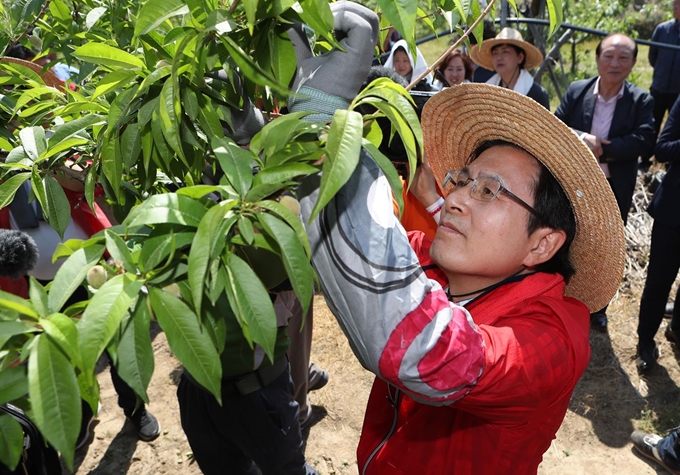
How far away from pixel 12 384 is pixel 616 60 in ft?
13.4

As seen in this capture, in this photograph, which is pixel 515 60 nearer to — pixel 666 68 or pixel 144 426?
pixel 666 68

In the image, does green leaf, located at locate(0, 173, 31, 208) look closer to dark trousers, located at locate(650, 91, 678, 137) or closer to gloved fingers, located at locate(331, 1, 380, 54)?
gloved fingers, located at locate(331, 1, 380, 54)

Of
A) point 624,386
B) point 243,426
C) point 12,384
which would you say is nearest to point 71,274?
point 12,384

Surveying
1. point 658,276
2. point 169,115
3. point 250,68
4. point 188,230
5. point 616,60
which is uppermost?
point 250,68

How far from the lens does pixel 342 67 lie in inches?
41.5

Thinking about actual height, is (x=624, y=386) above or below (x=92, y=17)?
below

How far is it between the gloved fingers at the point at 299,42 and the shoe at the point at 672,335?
374 cm

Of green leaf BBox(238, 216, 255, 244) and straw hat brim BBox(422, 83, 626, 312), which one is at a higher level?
green leaf BBox(238, 216, 255, 244)

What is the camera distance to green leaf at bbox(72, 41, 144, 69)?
42.3 inches

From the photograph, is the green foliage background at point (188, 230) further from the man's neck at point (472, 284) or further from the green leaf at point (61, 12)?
the green leaf at point (61, 12)

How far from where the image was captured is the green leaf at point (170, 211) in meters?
0.79

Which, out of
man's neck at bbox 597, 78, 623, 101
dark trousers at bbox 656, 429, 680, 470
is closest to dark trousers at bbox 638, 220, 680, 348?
dark trousers at bbox 656, 429, 680, 470

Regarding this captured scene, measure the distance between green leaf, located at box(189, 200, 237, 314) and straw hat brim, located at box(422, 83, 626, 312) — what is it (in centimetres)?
91

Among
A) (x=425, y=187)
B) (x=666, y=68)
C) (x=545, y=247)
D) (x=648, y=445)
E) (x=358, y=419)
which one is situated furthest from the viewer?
(x=666, y=68)
